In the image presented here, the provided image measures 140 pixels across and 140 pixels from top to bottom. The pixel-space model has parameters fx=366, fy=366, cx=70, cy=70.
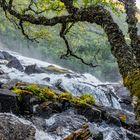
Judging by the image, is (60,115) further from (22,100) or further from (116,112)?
(116,112)

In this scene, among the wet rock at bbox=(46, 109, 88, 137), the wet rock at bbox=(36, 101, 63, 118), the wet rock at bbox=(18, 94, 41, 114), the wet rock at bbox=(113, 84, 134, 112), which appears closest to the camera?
the wet rock at bbox=(46, 109, 88, 137)

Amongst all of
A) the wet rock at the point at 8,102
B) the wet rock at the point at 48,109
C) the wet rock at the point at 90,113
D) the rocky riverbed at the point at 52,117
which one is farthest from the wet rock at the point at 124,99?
the wet rock at the point at 8,102

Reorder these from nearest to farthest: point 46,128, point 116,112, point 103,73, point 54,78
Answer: point 46,128
point 116,112
point 54,78
point 103,73

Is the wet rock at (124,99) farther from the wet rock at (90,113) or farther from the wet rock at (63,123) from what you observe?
the wet rock at (63,123)

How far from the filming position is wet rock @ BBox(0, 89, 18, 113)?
505 inches

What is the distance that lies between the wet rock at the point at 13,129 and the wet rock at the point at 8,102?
11.6 feet

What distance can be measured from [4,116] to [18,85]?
23.9 ft

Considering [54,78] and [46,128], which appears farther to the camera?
[54,78]

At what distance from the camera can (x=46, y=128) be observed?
42.3 ft

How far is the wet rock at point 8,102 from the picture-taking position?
1282 centimetres

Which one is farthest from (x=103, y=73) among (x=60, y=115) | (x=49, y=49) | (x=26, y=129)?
(x=26, y=129)

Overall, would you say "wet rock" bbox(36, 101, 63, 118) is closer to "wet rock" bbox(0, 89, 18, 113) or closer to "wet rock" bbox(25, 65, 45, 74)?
"wet rock" bbox(0, 89, 18, 113)

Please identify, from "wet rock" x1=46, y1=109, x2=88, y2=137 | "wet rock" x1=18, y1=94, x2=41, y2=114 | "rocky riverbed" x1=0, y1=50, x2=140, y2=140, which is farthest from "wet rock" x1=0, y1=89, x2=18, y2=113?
"wet rock" x1=46, y1=109, x2=88, y2=137

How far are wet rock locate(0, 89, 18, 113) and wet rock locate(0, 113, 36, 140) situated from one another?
3549 mm
